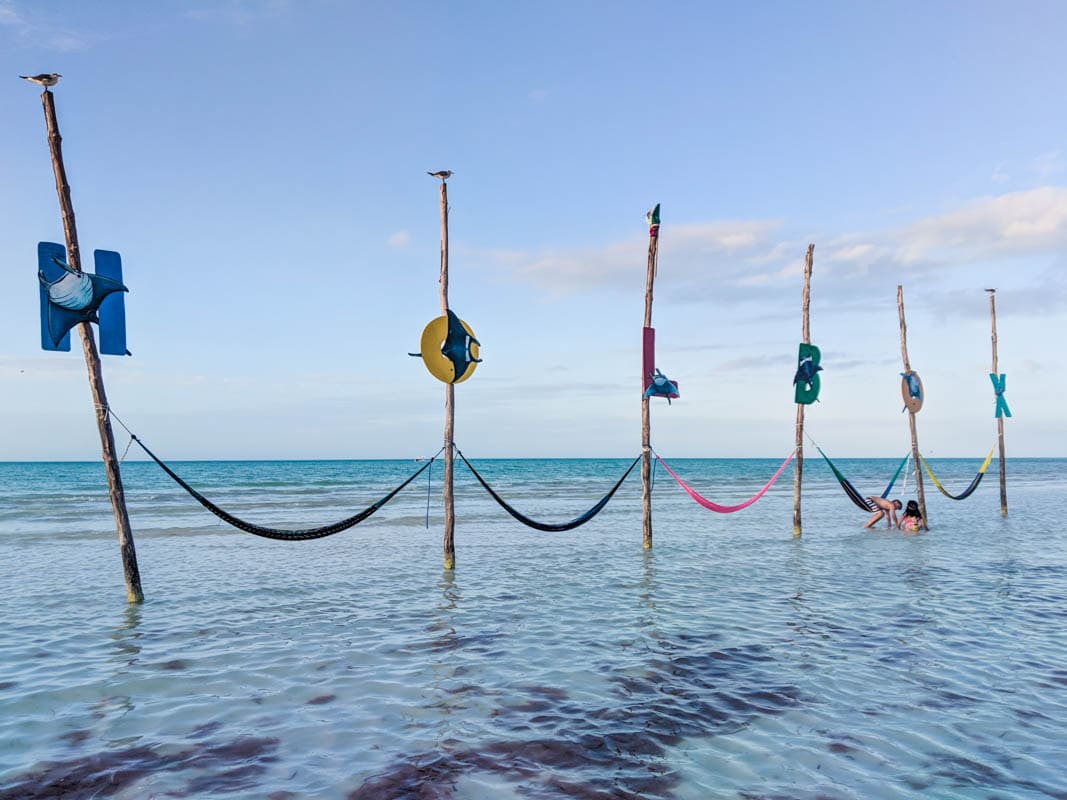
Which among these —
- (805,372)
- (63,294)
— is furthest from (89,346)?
(805,372)

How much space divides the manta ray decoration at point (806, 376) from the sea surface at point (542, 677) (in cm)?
361

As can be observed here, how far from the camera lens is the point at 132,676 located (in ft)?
22.7

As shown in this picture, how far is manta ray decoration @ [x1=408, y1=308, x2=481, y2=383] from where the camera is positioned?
1157 cm

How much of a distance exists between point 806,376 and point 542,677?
38.4 feet

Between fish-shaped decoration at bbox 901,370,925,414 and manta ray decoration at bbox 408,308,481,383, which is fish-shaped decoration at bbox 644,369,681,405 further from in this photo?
fish-shaped decoration at bbox 901,370,925,414

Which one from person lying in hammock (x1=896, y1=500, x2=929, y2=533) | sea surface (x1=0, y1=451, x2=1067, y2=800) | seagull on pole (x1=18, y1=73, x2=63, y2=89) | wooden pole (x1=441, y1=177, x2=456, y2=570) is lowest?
sea surface (x1=0, y1=451, x2=1067, y2=800)

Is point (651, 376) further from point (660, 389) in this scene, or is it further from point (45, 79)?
point (45, 79)

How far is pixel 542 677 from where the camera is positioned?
675 cm

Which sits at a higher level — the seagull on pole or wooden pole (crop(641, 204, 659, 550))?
the seagull on pole

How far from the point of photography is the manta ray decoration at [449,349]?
1157 cm

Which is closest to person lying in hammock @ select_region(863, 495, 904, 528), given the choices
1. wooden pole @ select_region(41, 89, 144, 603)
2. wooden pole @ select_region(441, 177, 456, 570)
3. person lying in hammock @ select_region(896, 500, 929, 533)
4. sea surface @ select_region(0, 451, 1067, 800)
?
person lying in hammock @ select_region(896, 500, 929, 533)

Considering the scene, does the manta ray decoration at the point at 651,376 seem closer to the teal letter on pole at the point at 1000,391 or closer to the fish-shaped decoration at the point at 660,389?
the fish-shaped decoration at the point at 660,389

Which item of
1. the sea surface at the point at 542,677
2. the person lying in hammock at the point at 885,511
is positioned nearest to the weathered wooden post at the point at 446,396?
the sea surface at the point at 542,677

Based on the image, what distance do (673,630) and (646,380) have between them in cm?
608
